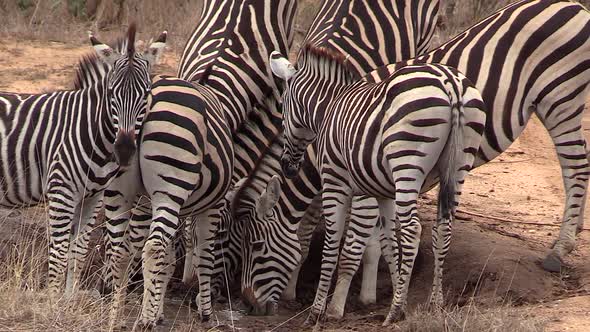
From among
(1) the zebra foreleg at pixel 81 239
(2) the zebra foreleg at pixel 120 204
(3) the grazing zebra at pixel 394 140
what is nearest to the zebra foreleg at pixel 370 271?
(3) the grazing zebra at pixel 394 140

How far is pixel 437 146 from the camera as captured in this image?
6457 millimetres

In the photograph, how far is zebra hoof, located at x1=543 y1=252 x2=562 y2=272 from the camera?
805cm

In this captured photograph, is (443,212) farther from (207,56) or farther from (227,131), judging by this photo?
(207,56)

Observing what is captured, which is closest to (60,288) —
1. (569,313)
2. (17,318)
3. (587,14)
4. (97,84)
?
(17,318)

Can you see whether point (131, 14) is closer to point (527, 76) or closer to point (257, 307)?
point (257, 307)

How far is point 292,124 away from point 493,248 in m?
2.04

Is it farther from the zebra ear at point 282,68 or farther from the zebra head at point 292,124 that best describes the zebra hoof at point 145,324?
the zebra ear at point 282,68

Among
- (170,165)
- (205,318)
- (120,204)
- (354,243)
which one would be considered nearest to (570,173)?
(354,243)

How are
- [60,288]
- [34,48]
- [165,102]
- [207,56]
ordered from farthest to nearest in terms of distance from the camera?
[34,48] → [207,56] → [60,288] → [165,102]

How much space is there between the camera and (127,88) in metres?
6.21

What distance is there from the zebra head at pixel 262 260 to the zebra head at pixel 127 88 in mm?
1863

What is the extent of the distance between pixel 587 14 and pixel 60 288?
4548mm

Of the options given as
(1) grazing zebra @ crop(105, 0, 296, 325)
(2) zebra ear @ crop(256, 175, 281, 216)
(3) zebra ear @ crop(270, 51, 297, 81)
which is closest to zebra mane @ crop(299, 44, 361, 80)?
(3) zebra ear @ crop(270, 51, 297, 81)

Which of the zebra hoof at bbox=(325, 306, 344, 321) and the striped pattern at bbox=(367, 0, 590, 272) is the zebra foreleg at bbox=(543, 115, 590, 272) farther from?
the zebra hoof at bbox=(325, 306, 344, 321)
